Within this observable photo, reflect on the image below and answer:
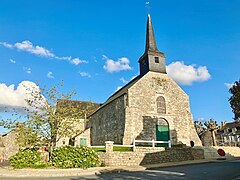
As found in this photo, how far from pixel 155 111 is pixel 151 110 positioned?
52cm

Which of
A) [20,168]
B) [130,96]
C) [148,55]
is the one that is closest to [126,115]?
[130,96]

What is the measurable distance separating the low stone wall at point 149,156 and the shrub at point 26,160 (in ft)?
13.5

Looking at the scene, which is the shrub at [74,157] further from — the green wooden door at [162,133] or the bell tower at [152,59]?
the bell tower at [152,59]

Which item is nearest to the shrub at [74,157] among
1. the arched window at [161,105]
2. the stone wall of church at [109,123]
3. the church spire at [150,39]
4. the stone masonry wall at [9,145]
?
the stone wall of church at [109,123]

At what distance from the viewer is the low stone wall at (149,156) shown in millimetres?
13937

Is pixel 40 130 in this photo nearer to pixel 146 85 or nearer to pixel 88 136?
pixel 146 85

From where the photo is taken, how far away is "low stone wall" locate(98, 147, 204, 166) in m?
13.9

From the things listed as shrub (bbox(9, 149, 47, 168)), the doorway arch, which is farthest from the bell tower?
shrub (bbox(9, 149, 47, 168))

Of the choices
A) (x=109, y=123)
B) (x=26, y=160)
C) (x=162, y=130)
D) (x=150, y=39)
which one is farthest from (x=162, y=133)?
(x=26, y=160)

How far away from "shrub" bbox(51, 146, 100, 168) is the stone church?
20.5 ft

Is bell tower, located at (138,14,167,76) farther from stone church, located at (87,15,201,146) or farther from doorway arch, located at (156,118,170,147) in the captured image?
doorway arch, located at (156,118,170,147)

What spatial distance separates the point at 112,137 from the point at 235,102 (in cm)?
1595

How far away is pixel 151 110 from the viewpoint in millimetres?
21578

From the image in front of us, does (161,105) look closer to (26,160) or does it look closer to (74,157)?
(74,157)
